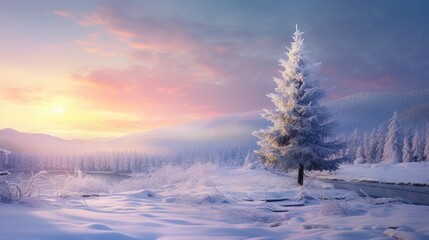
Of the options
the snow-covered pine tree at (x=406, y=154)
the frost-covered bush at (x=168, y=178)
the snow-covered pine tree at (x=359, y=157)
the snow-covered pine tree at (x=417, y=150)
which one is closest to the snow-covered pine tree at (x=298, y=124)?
the frost-covered bush at (x=168, y=178)

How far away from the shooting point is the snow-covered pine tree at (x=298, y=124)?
74.1ft

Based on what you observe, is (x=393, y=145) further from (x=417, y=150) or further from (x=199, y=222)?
(x=199, y=222)

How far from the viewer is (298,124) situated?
22781mm

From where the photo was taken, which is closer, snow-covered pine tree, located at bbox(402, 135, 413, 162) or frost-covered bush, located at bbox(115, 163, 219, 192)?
frost-covered bush, located at bbox(115, 163, 219, 192)

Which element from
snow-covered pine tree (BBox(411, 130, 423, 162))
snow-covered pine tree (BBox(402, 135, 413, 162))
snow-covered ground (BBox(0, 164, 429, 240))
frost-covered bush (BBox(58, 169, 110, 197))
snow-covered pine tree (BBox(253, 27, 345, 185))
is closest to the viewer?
snow-covered ground (BBox(0, 164, 429, 240))

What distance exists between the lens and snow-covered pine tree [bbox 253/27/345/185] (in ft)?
74.1

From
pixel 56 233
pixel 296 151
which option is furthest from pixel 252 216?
pixel 296 151

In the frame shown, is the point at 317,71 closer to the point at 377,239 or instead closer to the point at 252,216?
the point at 252,216

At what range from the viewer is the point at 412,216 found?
350 inches

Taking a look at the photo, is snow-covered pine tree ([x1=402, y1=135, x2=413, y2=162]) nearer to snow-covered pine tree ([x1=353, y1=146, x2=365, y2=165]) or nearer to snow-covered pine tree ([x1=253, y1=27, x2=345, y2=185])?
snow-covered pine tree ([x1=353, y1=146, x2=365, y2=165])

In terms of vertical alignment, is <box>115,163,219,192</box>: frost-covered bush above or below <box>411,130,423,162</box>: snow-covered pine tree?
below

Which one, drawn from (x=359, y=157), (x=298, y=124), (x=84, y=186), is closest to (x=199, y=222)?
(x=84, y=186)

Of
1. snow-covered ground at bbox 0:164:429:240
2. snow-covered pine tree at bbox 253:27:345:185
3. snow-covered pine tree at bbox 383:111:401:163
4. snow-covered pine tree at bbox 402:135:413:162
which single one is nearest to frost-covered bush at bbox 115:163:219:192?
snow-covered pine tree at bbox 253:27:345:185

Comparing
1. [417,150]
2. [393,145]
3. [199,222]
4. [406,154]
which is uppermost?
[393,145]
